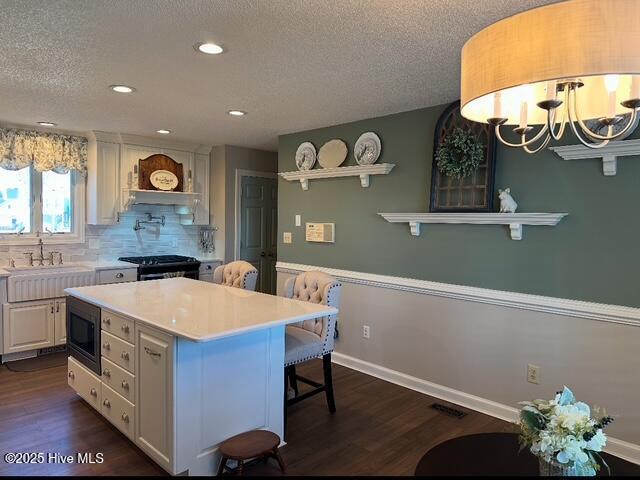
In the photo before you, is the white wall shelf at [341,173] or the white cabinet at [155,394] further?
the white wall shelf at [341,173]

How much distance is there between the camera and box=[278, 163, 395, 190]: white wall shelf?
3.89m

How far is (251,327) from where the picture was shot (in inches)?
88.8

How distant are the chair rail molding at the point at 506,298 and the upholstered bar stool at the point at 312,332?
2.81ft

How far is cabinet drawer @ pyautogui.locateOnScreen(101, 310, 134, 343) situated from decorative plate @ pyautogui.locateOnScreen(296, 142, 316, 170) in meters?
2.50

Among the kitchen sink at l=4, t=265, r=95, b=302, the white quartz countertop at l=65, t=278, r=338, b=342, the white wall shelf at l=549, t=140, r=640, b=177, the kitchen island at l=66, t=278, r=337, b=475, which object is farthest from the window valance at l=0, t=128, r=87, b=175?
the white wall shelf at l=549, t=140, r=640, b=177

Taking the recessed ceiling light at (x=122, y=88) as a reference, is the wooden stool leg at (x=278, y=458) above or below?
below

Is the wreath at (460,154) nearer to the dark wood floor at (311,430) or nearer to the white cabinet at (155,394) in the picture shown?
the dark wood floor at (311,430)

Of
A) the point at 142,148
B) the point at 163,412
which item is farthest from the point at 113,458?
the point at 142,148

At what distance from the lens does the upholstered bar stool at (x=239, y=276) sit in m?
3.66

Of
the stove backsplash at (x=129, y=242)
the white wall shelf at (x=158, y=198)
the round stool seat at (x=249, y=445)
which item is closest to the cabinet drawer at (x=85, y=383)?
the round stool seat at (x=249, y=445)

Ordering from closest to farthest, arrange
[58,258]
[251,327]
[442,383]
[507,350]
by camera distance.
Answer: [251,327] < [507,350] < [442,383] < [58,258]

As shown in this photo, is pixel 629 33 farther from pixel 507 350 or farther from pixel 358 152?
pixel 358 152

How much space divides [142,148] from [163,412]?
147 inches

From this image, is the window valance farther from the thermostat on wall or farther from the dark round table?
the dark round table
